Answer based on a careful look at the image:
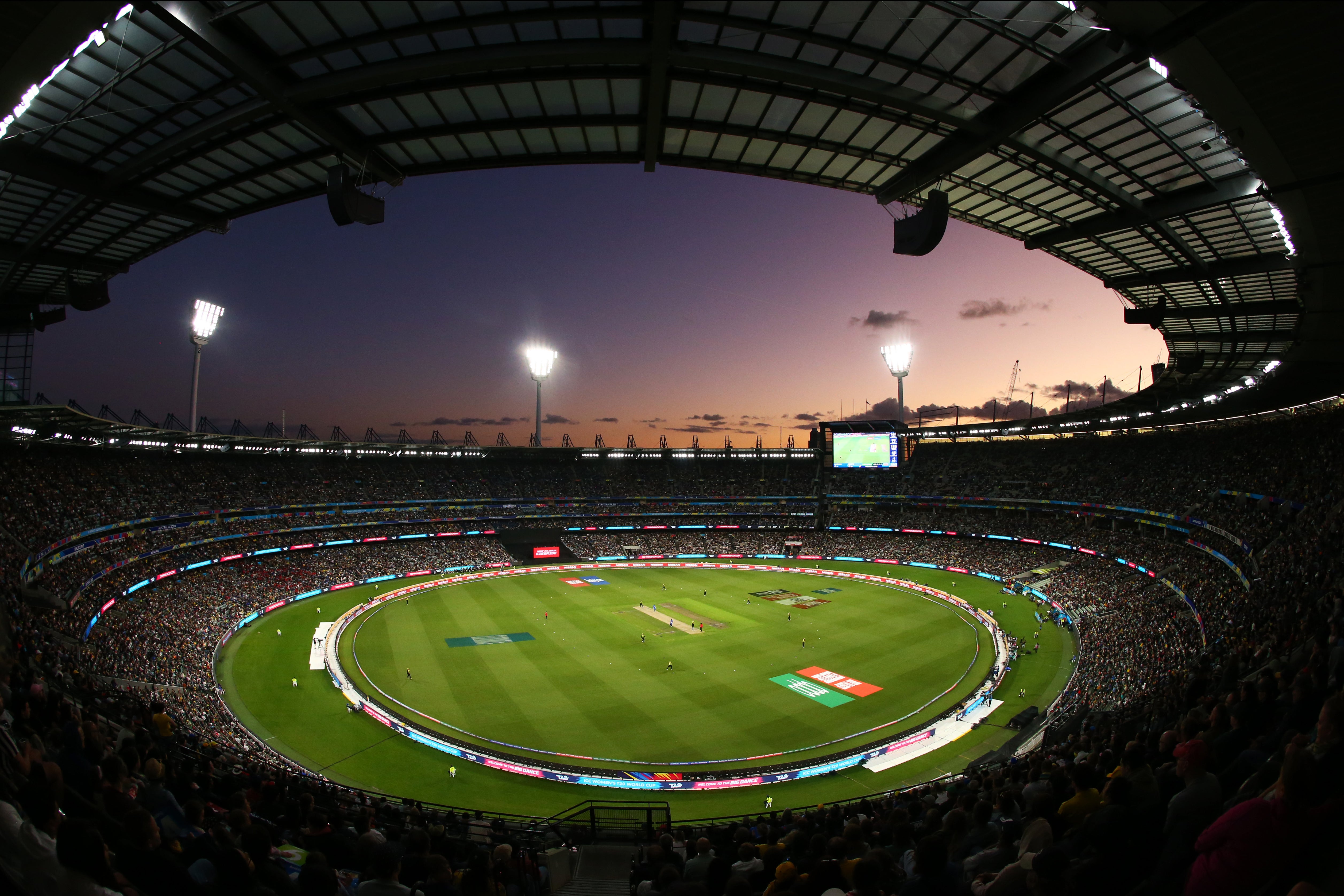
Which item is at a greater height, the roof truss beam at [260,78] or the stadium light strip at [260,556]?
the roof truss beam at [260,78]

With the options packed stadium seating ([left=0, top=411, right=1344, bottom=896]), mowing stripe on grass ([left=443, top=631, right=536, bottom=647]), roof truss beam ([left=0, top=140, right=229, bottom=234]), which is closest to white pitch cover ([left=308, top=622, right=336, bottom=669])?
packed stadium seating ([left=0, top=411, right=1344, bottom=896])

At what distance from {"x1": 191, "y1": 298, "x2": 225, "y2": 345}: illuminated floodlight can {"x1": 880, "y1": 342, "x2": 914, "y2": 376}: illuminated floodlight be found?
73.8 meters

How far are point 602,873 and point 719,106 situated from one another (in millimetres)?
16478

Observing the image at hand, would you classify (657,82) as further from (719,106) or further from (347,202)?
(347,202)

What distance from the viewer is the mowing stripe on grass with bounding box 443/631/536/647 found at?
41.4 m

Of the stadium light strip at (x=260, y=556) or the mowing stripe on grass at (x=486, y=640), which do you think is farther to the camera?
the mowing stripe on grass at (x=486, y=640)

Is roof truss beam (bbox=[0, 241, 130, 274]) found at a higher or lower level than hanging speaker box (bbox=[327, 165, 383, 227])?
higher

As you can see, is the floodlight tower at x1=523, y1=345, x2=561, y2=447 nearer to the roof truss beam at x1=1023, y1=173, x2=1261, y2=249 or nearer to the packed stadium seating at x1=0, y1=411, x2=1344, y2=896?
the packed stadium seating at x1=0, y1=411, x2=1344, y2=896

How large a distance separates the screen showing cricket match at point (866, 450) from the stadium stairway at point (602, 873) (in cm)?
6590

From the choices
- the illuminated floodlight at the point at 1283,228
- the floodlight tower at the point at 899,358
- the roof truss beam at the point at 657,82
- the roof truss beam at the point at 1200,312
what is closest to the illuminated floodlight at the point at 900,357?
the floodlight tower at the point at 899,358

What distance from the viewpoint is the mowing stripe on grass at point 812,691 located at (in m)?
32.1

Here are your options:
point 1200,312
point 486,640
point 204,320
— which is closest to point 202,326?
point 204,320

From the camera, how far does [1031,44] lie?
34.8ft

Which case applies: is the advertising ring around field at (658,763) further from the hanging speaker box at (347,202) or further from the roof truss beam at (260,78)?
the roof truss beam at (260,78)
